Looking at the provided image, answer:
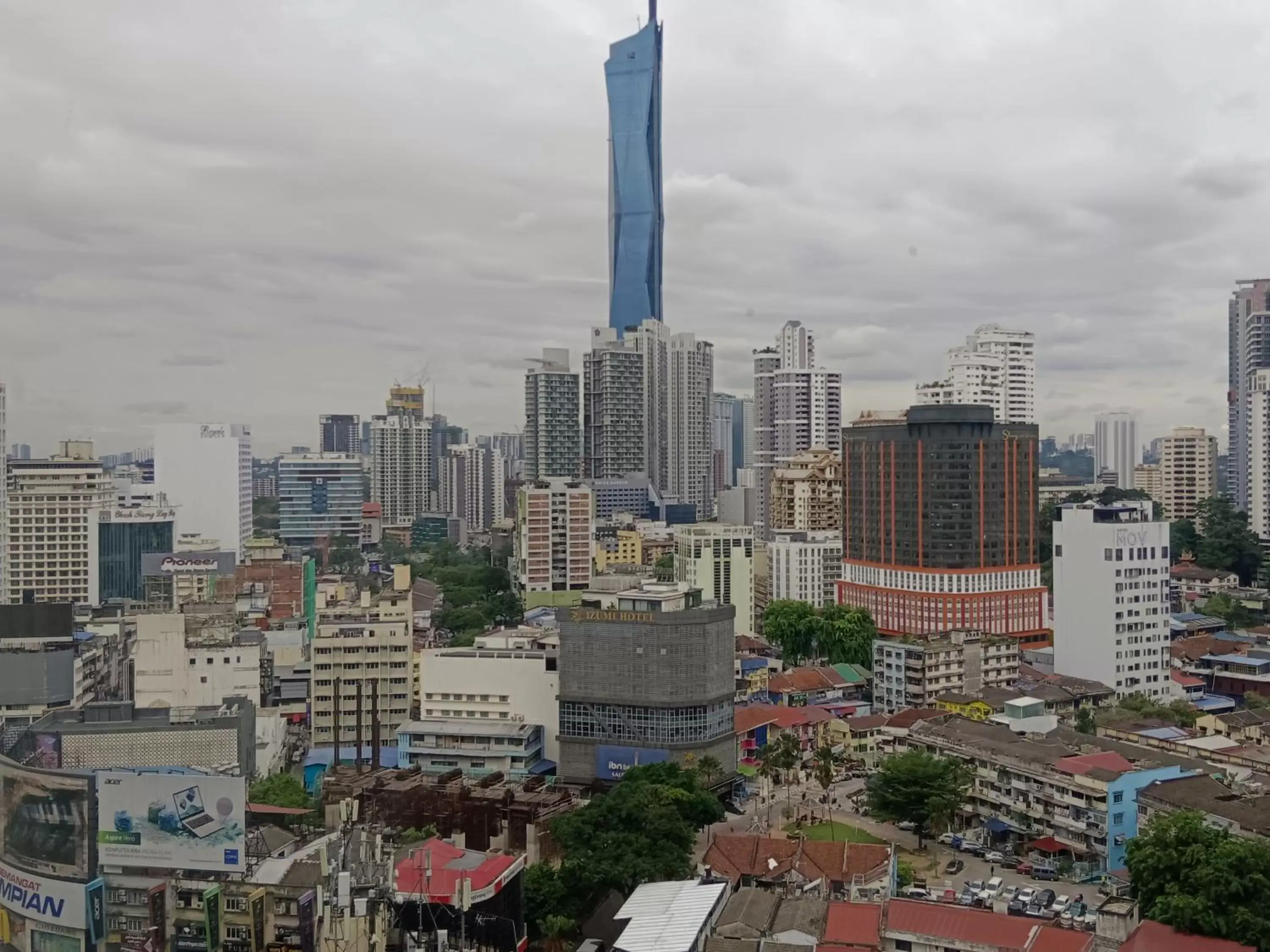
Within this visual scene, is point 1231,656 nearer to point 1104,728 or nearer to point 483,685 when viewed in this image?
point 1104,728

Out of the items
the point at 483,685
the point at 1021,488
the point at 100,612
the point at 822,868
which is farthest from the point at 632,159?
the point at 822,868

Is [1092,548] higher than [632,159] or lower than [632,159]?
lower

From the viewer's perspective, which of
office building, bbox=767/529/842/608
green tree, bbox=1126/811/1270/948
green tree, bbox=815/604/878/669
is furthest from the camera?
office building, bbox=767/529/842/608

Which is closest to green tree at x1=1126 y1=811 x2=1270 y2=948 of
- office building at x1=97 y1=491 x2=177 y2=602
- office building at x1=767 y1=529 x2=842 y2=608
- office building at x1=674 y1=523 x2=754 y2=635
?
office building at x1=674 y1=523 x2=754 y2=635

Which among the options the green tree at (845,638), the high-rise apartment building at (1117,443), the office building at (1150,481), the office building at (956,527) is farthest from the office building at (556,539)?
the high-rise apartment building at (1117,443)

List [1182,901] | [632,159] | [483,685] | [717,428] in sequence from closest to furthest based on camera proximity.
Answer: [1182,901] → [483,685] → [632,159] → [717,428]

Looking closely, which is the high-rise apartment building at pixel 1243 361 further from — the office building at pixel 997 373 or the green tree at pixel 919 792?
the green tree at pixel 919 792

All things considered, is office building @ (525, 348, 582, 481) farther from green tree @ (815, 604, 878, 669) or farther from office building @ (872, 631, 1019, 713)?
office building @ (872, 631, 1019, 713)
